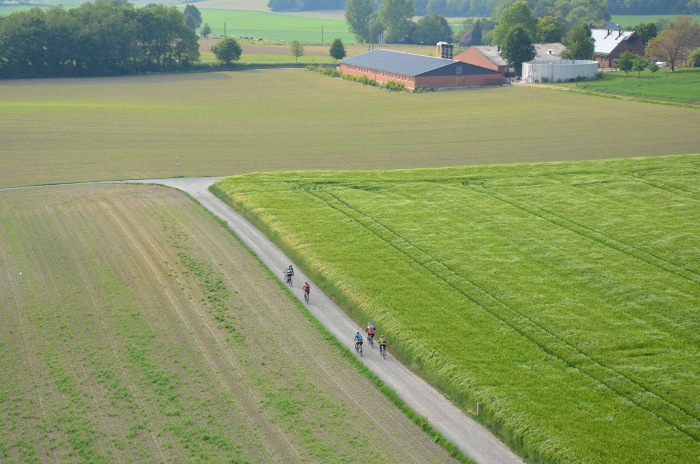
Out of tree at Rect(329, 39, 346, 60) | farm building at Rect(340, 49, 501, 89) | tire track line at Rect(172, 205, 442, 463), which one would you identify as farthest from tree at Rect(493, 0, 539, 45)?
tire track line at Rect(172, 205, 442, 463)

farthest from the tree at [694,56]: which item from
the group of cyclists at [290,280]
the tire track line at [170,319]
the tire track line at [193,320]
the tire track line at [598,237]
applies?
the tire track line at [170,319]

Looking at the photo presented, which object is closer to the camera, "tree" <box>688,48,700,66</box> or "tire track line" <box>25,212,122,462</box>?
"tire track line" <box>25,212,122,462</box>

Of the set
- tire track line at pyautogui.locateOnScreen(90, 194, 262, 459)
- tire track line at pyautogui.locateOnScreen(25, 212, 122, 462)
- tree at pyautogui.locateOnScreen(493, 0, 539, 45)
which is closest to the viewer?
tire track line at pyautogui.locateOnScreen(25, 212, 122, 462)

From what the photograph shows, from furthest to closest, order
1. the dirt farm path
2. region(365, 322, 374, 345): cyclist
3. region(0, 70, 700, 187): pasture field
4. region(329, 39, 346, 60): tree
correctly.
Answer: region(329, 39, 346, 60): tree < region(0, 70, 700, 187): pasture field < region(365, 322, 374, 345): cyclist < the dirt farm path

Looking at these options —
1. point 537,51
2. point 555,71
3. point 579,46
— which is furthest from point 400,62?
point 579,46

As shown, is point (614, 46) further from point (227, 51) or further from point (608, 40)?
point (227, 51)

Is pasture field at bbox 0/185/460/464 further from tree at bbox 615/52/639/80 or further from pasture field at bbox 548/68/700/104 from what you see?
tree at bbox 615/52/639/80
